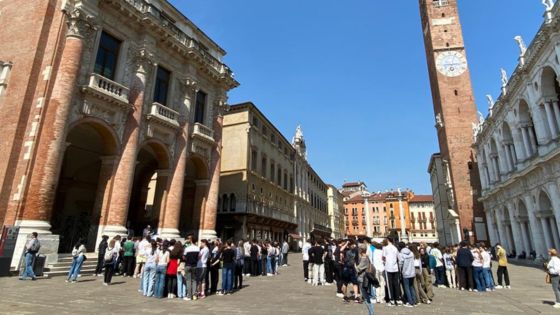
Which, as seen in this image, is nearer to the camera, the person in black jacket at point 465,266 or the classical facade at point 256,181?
the person in black jacket at point 465,266

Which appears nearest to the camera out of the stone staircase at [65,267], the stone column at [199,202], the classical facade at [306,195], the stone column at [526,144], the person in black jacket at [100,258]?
the person in black jacket at [100,258]

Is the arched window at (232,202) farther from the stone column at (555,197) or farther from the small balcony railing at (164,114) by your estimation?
the stone column at (555,197)

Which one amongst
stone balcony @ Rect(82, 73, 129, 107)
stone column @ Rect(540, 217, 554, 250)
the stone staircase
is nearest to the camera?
the stone staircase

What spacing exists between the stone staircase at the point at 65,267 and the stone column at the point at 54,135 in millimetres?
1267

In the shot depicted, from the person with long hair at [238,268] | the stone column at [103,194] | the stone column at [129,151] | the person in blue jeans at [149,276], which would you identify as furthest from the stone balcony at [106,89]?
the person with long hair at [238,268]

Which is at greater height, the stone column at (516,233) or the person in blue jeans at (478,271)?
the stone column at (516,233)

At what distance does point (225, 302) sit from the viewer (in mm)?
8297

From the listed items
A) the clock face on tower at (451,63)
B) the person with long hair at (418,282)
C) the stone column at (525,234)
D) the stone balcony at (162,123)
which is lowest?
the person with long hair at (418,282)

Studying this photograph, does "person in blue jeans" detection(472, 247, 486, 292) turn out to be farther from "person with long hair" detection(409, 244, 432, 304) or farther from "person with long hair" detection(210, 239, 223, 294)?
"person with long hair" detection(210, 239, 223, 294)

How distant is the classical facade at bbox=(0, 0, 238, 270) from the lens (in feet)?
41.2

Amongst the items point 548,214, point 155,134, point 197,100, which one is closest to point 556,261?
point 548,214

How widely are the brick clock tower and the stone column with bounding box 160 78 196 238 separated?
32.5 meters

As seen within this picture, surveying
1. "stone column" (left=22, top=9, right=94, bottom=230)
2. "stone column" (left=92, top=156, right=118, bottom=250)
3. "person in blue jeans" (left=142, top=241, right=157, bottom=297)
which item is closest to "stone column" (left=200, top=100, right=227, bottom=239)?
"stone column" (left=92, top=156, right=118, bottom=250)

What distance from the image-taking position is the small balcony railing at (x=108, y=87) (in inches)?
569
